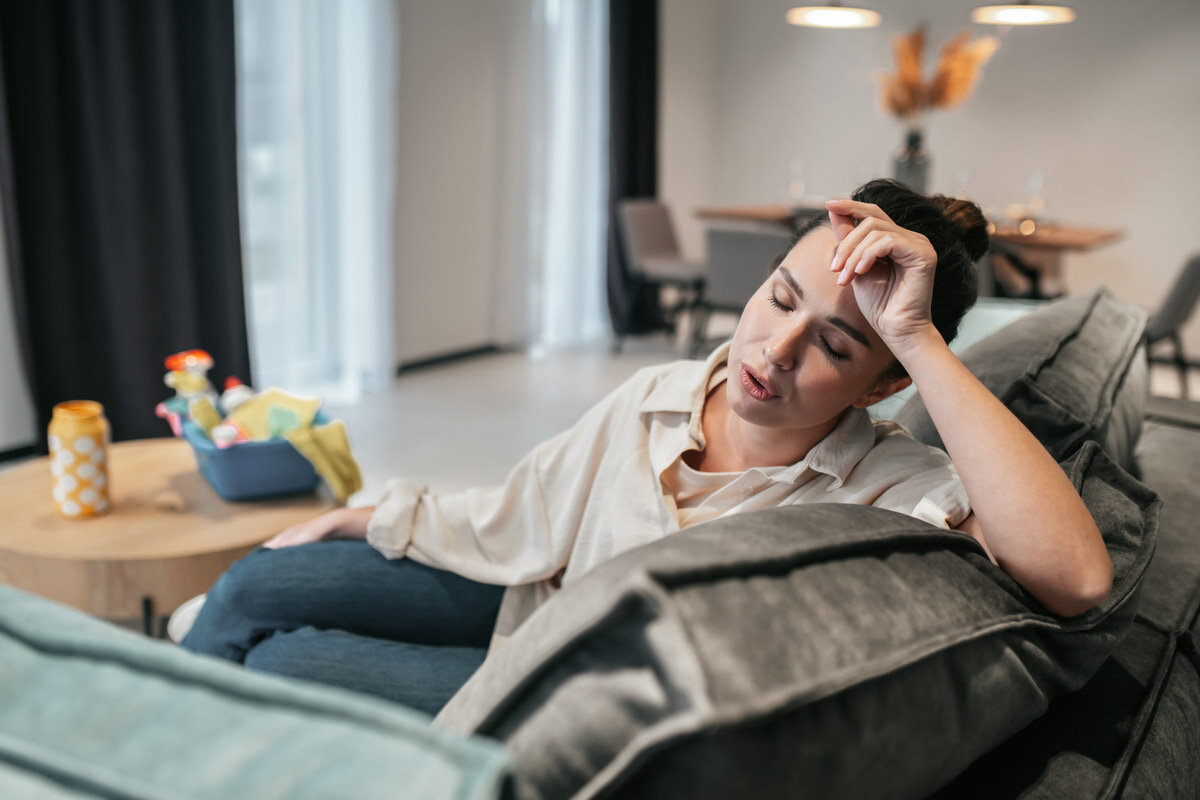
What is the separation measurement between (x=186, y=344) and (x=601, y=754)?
11.1 feet

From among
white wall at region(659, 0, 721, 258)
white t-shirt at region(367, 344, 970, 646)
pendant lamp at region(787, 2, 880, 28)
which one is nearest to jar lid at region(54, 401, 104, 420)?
white t-shirt at region(367, 344, 970, 646)

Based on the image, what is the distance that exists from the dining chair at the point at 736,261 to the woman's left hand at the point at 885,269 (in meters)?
3.57

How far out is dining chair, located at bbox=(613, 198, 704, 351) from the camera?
17.9ft

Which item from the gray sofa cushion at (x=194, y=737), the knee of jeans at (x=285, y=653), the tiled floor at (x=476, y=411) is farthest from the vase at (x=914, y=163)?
the gray sofa cushion at (x=194, y=737)

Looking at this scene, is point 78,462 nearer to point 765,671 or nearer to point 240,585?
point 240,585

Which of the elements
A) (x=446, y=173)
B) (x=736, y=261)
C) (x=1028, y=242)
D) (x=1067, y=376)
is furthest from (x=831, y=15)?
(x=1067, y=376)

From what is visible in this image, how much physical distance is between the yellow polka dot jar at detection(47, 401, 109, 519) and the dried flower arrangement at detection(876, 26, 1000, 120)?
4249 mm

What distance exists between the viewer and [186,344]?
3.47 metres

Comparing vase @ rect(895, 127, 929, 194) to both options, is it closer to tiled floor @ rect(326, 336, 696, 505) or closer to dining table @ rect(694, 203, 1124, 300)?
dining table @ rect(694, 203, 1124, 300)

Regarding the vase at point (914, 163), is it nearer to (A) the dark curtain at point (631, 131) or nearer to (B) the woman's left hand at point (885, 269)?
(A) the dark curtain at point (631, 131)

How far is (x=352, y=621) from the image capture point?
1.19 metres

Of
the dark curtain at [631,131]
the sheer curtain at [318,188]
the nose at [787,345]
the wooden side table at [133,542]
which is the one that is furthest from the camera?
the dark curtain at [631,131]

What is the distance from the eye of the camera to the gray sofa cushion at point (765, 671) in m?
0.46

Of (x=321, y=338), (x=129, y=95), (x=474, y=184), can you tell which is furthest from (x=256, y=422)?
(x=474, y=184)
